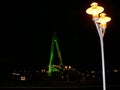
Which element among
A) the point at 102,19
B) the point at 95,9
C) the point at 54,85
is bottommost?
the point at 54,85

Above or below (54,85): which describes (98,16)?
above

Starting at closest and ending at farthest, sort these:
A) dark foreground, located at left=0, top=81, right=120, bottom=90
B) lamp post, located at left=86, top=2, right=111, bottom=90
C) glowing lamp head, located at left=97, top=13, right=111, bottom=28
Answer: lamp post, located at left=86, top=2, right=111, bottom=90 < glowing lamp head, located at left=97, top=13, right=111, bottom=28 < dark foreground, located at left=0, top=81, right=120, bottom=90

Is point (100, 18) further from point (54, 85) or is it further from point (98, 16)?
point (54, 85)

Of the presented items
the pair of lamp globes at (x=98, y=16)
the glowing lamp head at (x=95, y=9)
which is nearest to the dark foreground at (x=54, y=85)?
the pair of lamp globes at (x=98, y=16)

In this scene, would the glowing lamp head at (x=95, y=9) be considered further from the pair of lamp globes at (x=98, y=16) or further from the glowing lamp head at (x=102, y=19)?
the glowing lamp head at (x=102, y=19)

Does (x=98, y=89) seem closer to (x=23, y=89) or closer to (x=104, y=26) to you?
(x=23, y=89)

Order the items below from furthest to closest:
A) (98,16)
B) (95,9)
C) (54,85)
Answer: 1. (54,85)
2. (98,16)
3. (95,9)

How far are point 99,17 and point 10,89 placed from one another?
1297cm

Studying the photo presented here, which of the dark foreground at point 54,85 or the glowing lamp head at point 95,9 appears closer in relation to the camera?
the glowing lamp head at point 95,9

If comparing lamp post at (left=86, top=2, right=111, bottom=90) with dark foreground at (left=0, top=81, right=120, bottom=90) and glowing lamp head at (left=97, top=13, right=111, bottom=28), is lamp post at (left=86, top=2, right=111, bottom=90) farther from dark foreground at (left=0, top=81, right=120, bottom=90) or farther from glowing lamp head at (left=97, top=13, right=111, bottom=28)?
dark foreground at (left=0, top=81, right=120, bottom=90)

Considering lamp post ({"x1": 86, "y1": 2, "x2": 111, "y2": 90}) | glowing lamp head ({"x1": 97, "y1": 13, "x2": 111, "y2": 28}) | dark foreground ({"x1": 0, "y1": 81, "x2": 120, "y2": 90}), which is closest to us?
lamp post ({"x1": 86, "y1": 2, "x2": 111, "y2": 90})

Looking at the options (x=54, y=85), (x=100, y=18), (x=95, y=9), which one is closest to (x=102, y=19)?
(x=100, y=18)

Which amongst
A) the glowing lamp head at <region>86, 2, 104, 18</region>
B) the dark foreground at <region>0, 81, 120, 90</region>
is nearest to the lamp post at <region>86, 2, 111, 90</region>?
the glowing lamp head at <region>86, 2, 104, 18</region>

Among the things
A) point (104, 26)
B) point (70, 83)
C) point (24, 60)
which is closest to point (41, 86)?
point (70, 83)
